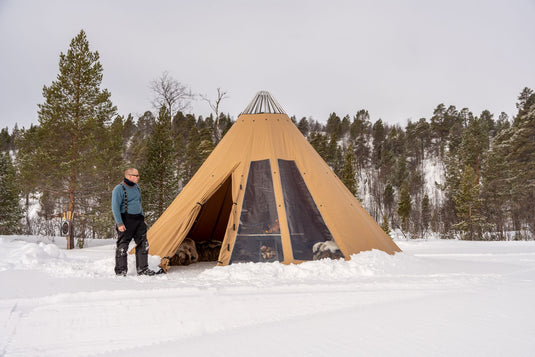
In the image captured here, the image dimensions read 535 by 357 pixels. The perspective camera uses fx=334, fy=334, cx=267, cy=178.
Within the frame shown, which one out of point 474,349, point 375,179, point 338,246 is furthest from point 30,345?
point 375,179

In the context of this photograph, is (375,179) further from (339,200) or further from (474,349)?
(474,349)

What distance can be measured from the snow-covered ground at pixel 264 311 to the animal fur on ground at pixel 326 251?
0.87 feet

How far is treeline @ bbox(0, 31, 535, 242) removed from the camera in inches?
502

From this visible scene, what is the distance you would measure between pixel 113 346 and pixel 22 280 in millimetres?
2356

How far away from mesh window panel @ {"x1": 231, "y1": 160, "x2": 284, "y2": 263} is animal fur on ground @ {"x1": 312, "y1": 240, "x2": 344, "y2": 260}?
0.59 m

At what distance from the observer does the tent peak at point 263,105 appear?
7156mm

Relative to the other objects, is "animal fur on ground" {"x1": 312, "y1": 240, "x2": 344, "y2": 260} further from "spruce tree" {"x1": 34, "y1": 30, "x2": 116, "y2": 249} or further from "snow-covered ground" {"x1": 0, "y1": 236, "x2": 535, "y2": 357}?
"spruce tree" {"x1": 34, "y1": 30, "x2": 116, "y2": 249}

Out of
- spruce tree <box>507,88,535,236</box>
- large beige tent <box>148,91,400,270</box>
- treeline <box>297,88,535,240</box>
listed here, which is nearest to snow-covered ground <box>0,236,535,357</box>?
large beige tent <box>148,91,400,270</box>

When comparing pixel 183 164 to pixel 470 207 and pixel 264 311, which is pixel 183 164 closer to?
pixel 470 207

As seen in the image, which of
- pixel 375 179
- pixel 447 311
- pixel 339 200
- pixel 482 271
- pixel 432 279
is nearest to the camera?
pixel 447 311

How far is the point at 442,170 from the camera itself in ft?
140

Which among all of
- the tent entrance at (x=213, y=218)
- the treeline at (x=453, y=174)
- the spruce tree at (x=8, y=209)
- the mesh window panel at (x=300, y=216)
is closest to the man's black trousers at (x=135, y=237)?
the mesh window panel at (x=300, y=216)

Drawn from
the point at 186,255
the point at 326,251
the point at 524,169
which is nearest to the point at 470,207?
the point at 524,169

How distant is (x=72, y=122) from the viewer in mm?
12609
